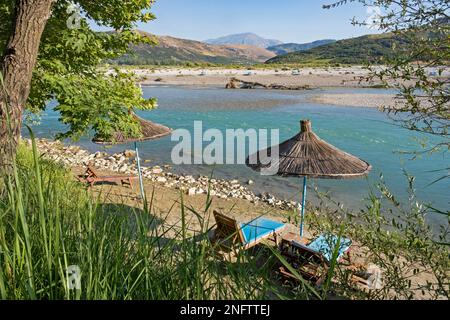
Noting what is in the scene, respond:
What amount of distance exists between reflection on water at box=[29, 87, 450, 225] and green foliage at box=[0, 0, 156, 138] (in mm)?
2694

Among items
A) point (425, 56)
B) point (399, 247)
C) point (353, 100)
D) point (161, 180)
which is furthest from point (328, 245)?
point (353, 100)

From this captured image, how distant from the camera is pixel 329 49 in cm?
9844

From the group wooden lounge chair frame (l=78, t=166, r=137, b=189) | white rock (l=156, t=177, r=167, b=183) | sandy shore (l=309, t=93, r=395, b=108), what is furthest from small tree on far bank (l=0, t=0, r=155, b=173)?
sandy shore (l=309, t=93, r=395, b=108)

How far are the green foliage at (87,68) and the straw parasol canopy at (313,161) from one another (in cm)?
276

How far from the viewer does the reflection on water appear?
41.4 feet

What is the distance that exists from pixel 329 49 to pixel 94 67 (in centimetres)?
10010

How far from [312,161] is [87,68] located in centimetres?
463

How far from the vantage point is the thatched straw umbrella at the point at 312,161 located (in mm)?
6766

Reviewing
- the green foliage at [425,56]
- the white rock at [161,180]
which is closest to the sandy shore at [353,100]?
the white rock at [161,180]

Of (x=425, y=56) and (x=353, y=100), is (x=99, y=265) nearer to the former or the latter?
(x=425, y=56)

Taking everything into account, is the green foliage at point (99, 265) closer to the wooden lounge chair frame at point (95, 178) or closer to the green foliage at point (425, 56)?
the green foliage at point (425, 56)

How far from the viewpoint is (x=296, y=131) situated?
22.4 m
